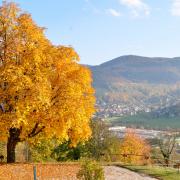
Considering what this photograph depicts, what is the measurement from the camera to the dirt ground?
32.7 meters

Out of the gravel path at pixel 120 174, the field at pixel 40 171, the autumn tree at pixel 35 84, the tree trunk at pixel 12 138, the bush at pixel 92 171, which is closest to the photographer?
the bush at pixel 92 171

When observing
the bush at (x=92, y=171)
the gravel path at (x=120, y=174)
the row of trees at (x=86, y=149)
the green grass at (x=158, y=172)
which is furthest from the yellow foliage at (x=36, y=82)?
the row of trees at (x=86, y=149)

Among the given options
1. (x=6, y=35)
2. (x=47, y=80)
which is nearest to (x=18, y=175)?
(x=47, y=80)

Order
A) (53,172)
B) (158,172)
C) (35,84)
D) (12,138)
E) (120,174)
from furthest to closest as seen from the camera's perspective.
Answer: (158,172)
(12,138)
(120,174)
(53,172)
(35,84)

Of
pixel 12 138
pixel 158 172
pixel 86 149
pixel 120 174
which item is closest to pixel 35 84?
pixel 12 138

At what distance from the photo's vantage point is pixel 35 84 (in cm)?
3403

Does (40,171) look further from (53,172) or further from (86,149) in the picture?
(86,149)

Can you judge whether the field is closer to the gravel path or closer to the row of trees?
the gravel path

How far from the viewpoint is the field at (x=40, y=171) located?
32500mm

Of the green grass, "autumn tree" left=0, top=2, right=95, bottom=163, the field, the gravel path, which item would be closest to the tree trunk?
"autumn tree" left=0, top=2, right=95, bottom=163

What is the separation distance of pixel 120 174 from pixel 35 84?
1130cm

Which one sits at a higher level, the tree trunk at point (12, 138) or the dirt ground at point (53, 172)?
the tree trunk at point (12, 138)

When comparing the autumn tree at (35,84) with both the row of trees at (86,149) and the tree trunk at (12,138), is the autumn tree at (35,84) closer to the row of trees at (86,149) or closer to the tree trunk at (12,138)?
the tree trunk at (12,138)

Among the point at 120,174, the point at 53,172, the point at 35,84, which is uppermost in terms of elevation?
the point at 35,84
